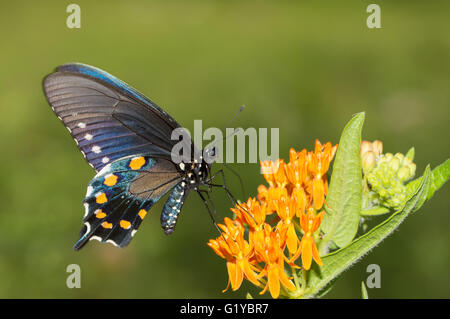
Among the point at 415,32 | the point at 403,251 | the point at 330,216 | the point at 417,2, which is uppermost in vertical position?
the point at 417,2

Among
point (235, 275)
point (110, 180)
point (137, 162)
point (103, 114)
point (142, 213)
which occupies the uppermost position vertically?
point (103, 114)

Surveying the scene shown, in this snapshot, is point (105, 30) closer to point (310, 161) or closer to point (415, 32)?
point (415, 32)

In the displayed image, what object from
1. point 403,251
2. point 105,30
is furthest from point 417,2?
point 403,251

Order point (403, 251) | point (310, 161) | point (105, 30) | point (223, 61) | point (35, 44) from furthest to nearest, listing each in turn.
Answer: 1. point (105, 30)
2. point (35, 44)
3. point (223, 61)
4. point (403, 251)
5. point (310, 161)

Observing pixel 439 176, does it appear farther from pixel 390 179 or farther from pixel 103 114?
pixel 103 114

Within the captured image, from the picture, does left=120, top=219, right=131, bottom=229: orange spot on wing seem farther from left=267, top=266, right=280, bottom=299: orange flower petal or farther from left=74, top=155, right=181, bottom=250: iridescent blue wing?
left=267, top=266, right=280, bottom=299: orange flower petal

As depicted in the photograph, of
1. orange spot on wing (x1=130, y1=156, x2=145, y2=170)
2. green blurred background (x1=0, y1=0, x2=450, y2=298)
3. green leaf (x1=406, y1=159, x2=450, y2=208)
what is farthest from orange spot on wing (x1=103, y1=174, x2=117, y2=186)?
green blurred background (x1=0, y1=0, x2=450, y2=298)

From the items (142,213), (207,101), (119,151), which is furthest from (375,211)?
(207,101)
